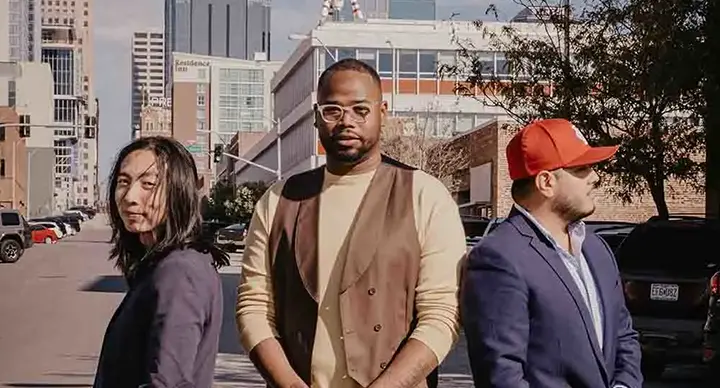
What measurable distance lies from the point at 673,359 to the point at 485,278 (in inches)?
338

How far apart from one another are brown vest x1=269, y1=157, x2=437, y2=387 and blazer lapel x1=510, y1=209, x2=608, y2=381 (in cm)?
41

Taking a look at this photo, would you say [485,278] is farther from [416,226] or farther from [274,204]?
[274,204]

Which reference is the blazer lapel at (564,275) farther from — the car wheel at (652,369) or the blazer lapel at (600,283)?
the car wheel at (652,369)

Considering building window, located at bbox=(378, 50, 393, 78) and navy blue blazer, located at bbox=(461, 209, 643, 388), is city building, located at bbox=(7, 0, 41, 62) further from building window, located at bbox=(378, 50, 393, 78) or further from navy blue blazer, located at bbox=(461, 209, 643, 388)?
navy blue blazer, located at bbox=(461, 209, 643, 388)

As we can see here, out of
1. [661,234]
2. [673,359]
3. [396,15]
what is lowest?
[673,359]

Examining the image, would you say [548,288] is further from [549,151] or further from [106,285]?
[106,285]

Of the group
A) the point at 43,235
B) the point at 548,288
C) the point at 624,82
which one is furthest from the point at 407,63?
the point at 548,288

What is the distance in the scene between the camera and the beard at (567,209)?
13.6ft

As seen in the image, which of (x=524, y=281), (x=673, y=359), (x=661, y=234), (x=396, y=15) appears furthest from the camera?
(x=396, y=15)

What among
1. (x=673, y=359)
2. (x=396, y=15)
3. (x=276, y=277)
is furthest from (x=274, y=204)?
(x=396, y=15)

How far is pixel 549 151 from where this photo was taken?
4129mm

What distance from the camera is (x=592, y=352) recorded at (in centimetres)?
399

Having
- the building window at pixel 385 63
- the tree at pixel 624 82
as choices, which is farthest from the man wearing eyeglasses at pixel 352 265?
the building window at pixel 385 63

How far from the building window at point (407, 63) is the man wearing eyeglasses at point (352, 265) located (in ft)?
204
